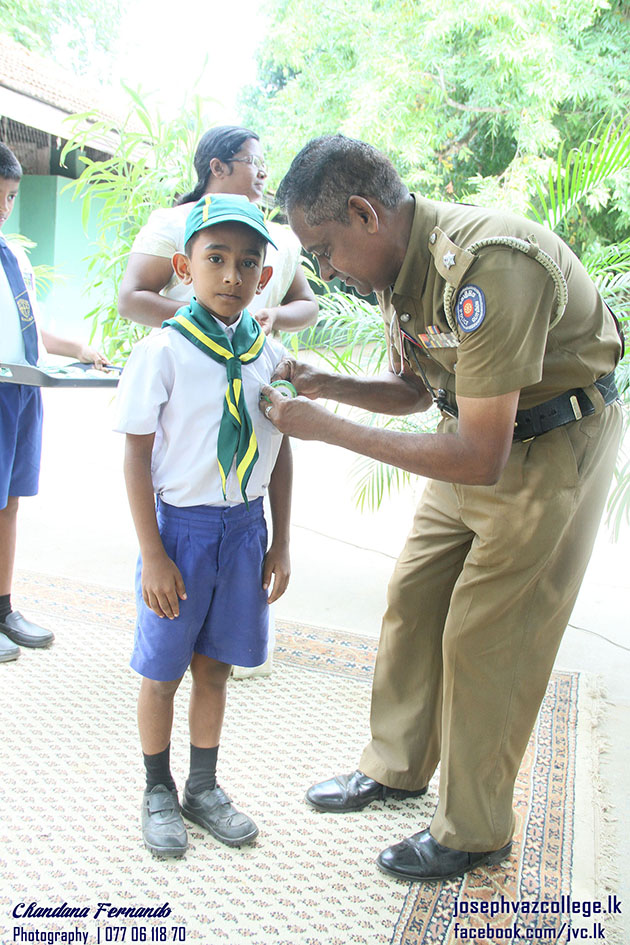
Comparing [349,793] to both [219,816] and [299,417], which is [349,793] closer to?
[219,816]

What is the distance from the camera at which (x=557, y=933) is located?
4.87 feet

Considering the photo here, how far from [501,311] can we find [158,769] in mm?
1172

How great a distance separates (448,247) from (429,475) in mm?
409

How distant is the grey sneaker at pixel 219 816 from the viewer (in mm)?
1668

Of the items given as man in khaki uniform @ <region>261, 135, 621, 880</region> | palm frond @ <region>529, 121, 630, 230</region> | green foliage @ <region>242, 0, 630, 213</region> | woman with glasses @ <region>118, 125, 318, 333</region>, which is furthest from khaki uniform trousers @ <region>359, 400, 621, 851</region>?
green foliage @ <region>242, 0, 630, 213</region>

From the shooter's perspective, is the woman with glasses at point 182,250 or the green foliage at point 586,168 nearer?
the woman with glasses at point 182,250

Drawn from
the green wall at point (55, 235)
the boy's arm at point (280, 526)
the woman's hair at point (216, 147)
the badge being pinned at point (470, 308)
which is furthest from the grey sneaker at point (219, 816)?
the green wall at point (55, 235)

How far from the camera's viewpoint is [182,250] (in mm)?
2070

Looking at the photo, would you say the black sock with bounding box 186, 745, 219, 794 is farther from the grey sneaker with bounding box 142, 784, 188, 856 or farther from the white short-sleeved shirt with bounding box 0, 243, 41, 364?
the white short-sleeved shirt with bounding box 0, 243, 41, 364

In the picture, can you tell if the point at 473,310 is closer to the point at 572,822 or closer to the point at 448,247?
the point at 448,247

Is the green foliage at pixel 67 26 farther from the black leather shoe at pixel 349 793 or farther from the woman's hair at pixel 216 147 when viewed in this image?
the black leather shoe at pixel 349 793

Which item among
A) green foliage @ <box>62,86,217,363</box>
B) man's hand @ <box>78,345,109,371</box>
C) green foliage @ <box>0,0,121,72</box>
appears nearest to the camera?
man's hand @ <box>78,345,109,371</box>

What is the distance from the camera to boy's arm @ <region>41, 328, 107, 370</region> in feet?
8.09

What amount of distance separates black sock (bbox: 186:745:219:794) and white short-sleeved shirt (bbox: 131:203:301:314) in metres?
1.09
